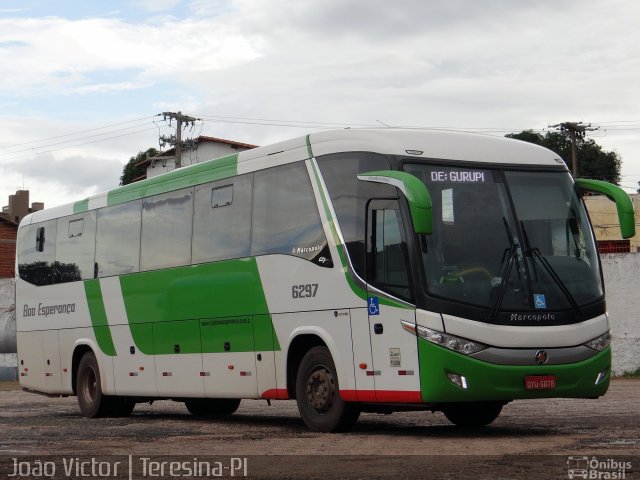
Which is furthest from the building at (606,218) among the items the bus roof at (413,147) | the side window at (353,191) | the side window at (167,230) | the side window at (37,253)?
the side window at (353,191)

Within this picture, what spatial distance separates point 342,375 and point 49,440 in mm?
3405

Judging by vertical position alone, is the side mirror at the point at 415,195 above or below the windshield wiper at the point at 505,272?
above

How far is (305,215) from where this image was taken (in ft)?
48.7

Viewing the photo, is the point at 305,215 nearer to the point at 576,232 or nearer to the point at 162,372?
the point at 576,232

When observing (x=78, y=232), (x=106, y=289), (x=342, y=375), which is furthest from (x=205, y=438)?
(x=78, y=232)

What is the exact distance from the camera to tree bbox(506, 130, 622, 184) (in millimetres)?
87188

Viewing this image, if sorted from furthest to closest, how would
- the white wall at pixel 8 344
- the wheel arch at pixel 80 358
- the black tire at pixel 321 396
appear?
the white wall at pixel 8 344, the wheel arch at pixel 80 358, the black tire at pixel 321 396

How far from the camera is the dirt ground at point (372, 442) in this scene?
10.0m

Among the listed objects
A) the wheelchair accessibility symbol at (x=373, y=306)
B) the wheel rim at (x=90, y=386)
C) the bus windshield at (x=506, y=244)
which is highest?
the bus windshield at (x=506, y=244)

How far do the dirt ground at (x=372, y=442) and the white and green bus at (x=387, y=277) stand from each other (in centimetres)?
50

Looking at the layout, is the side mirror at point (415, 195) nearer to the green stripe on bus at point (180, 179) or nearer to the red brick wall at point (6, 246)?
the green stripe on bus at point (180, 179)

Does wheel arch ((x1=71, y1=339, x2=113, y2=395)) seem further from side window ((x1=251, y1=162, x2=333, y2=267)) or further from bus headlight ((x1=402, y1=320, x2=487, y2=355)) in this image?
bus headlight ((x1=402, y1=320, x2=487, y2=355))

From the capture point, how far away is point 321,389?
1466cm

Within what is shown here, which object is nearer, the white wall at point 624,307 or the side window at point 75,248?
the side window at point 75,248
